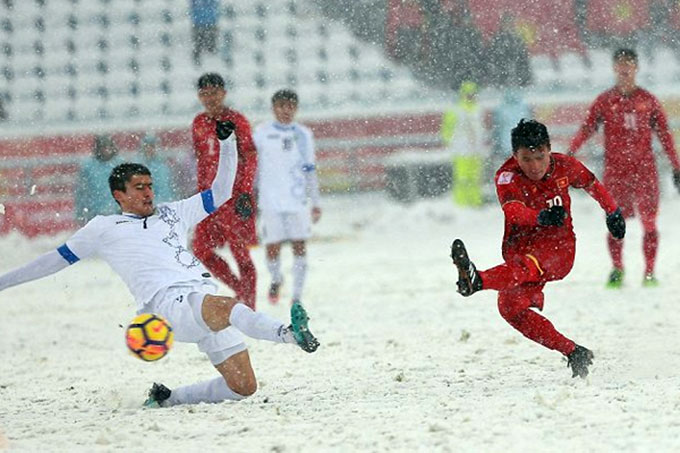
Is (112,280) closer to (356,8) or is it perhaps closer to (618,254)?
(618,254)

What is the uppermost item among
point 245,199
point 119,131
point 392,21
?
point 392,21

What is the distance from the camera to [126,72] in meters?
18.6

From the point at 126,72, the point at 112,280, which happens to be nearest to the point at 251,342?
the point at 112,280

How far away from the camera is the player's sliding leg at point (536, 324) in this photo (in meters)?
5.55

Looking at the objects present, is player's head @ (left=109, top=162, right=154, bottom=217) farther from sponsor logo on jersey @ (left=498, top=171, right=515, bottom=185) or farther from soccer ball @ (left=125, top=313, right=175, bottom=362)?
sponsor logo on jersey @ (left=498, top=171, right=515, bottom=185)

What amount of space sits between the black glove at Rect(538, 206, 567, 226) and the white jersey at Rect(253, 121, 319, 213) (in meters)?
4.53

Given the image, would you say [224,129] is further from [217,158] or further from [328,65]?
[328,65]

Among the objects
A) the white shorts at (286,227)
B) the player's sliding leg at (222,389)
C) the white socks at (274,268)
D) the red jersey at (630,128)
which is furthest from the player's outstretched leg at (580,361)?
the white shorts at (286,227)

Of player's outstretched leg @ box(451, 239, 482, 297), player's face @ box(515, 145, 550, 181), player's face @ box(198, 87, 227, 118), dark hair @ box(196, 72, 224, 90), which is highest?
dark hair @ box(196, 72, 224, 90)

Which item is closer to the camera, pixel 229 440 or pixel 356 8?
pixel 229 440

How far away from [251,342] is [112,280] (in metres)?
4.67

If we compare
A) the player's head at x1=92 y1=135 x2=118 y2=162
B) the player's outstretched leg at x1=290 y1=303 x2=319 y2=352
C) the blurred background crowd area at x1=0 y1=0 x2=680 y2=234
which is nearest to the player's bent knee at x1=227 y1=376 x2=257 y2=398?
the player's outstretched leg at x1=290 y1=303 x2=319 y2=352

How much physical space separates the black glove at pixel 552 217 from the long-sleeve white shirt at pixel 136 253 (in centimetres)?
156

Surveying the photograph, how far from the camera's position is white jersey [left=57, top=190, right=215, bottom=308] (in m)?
5.54
